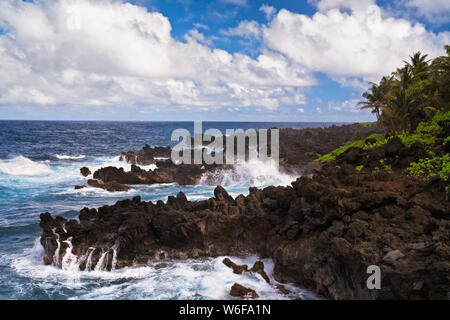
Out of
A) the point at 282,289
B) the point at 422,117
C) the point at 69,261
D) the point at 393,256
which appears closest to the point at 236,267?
the point at 282,289

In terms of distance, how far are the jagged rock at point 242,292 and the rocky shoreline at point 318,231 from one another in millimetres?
1514

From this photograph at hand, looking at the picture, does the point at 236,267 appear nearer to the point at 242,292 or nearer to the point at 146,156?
the point at 242,292

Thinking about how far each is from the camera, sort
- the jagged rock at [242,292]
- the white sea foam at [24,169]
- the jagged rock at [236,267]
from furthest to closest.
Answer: the white sea foam at [24,169] < the jagged rock at [236,267] < the jagged rock at [242,292]

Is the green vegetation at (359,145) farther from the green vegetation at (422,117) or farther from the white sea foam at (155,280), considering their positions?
the white sea foam at (155,280)

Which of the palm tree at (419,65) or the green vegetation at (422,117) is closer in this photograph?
the green vegetation at (422,117)

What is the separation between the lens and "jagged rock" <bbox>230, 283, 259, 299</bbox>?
1070cm

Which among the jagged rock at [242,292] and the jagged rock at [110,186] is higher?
the jagged rock at [110,186]

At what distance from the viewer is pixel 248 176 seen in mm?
33344

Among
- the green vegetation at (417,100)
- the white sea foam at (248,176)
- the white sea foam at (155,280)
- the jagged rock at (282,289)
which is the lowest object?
the white sea foam at (155,280)

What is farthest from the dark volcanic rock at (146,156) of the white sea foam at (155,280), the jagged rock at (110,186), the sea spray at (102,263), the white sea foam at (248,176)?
the sea spray at (102,263)

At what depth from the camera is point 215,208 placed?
52.0 ft

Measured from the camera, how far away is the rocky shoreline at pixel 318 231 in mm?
8789

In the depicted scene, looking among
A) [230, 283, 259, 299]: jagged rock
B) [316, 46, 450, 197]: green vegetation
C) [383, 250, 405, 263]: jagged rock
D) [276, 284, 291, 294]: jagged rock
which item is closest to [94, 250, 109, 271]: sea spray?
[230, 283, 259, 299]: jagged rock

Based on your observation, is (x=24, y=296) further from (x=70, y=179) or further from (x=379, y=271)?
(x=70, y=179)
